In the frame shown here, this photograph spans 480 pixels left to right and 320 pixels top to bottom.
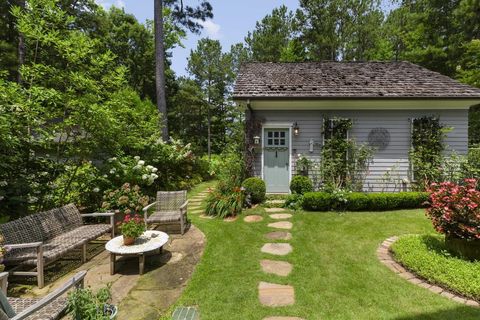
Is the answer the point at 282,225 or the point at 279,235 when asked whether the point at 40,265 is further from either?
the point at 282,225

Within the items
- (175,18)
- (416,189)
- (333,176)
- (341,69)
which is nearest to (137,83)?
(175,18)

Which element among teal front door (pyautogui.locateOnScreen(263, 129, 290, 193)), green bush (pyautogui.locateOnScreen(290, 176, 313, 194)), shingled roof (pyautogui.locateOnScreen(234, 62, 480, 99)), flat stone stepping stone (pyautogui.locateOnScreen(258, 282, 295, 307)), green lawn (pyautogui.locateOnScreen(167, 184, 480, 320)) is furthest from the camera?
teal front door (pyautogui.locateOnScreen(263, 129, 290, 193))

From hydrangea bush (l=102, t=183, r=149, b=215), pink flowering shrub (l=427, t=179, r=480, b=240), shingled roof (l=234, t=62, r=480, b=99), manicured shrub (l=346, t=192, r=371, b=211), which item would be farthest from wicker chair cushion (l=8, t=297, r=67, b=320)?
shingled roof (l=234, t=62, r=480, b=99)

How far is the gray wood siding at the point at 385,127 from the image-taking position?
28.3 feet

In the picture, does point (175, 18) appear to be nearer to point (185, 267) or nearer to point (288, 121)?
point (288, 121)

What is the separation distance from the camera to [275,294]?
3391mm

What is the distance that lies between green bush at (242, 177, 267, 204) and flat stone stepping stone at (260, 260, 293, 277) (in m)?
3.60

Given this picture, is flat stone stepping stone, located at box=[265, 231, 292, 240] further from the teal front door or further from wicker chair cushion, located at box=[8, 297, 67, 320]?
wicker chair cushion, located at box=[8, 297, 67, 320]

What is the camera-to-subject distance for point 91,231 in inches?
182

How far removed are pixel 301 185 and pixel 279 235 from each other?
9.20 feet

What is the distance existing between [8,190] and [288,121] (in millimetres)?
7331

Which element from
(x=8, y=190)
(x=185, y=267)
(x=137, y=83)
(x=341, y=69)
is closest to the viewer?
(x=185, y=267)

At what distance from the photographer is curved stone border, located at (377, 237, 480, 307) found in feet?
10.5

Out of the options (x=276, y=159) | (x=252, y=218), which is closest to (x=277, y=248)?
(x=252, y=218)
